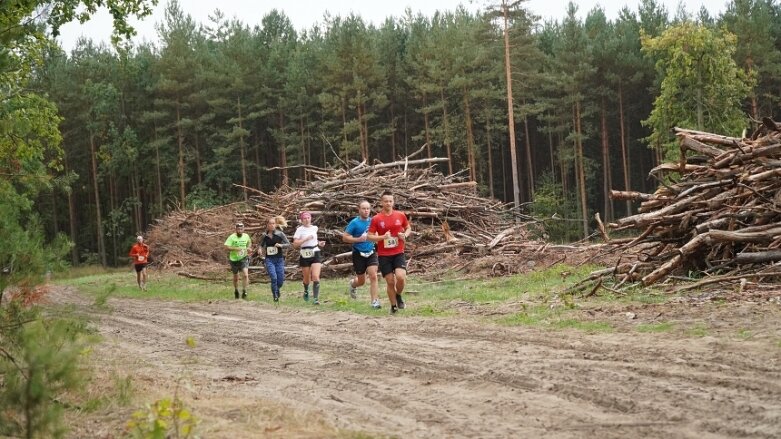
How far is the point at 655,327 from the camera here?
26.8 feet

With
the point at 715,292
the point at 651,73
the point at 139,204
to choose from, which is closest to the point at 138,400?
the point at 715,292

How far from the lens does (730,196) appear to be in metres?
11.5

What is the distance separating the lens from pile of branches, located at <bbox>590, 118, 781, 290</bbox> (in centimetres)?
1056

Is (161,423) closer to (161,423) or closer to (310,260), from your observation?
(161,423)

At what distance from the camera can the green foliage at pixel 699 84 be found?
3641cm

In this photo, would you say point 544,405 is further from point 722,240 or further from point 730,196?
point 730,196

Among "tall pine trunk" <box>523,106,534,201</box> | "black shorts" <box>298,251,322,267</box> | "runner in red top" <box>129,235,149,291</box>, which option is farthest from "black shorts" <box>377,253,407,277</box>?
"tall pine trunk" <box>523,106,534,201</box>

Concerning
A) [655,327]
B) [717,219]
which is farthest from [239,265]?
[655,327]

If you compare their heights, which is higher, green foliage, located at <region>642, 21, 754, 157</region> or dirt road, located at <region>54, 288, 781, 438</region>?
green foliage, located at <region>642, 21, 754, 157</region>

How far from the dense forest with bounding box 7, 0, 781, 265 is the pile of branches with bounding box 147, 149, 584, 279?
49.8 feet

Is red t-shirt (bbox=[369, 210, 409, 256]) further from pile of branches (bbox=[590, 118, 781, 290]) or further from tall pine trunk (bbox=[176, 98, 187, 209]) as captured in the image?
tall pine trunk (bbox=[176, 98, 187, 209])

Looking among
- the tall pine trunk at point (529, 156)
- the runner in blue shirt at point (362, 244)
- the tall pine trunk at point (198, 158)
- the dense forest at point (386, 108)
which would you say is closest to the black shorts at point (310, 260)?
the runner in blue shirt at point (362, 244)

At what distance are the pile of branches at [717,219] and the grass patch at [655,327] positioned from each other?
2.29 m

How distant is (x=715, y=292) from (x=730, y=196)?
2.33 m
